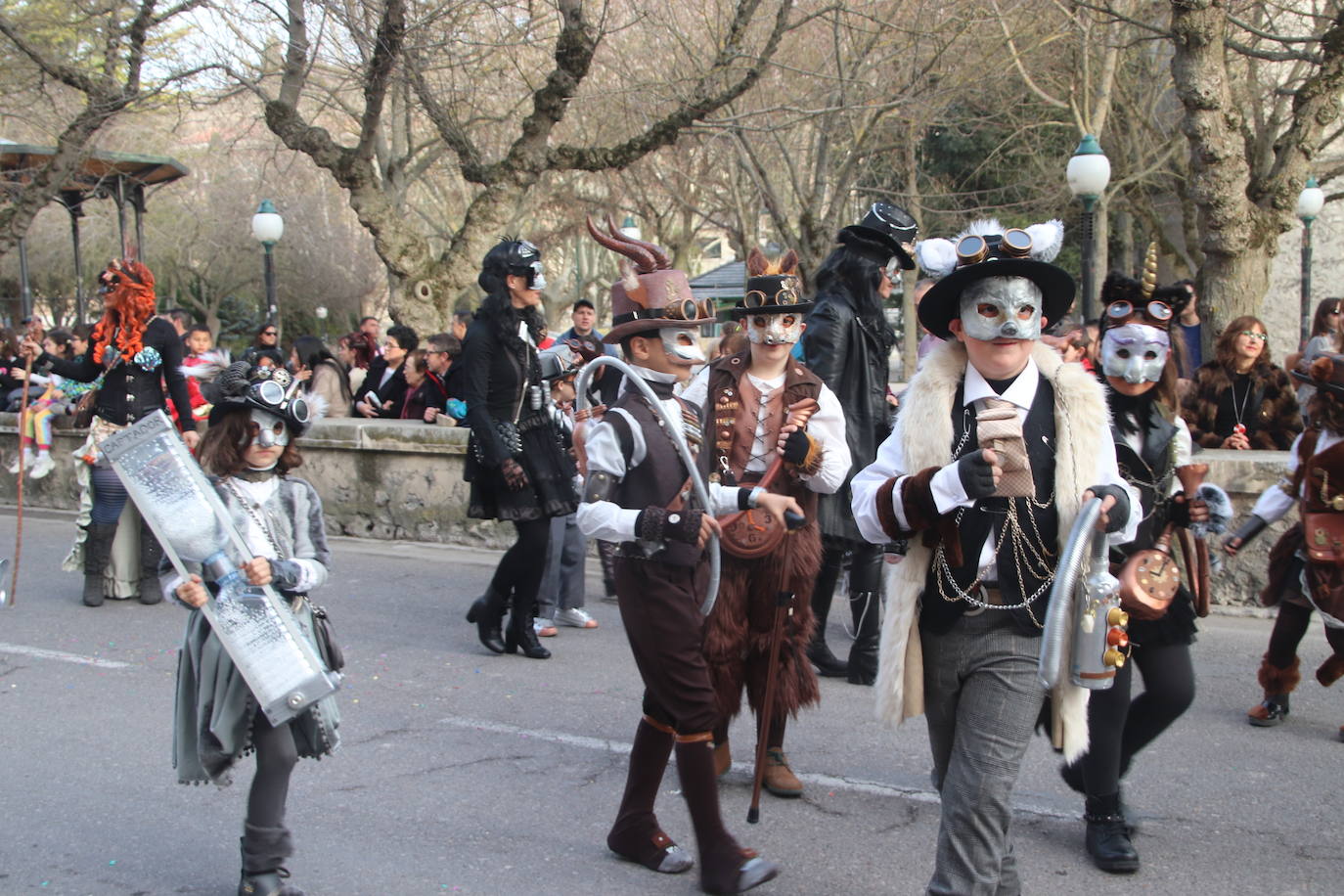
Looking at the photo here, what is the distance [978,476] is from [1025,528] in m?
0.25

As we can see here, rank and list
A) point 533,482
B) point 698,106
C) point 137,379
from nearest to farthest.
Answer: point 533,482 → point 137,379 → point 698,106

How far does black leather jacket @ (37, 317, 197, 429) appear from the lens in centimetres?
809

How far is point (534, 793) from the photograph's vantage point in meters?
4.91

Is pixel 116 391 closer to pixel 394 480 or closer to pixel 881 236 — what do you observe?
pixel 394 480

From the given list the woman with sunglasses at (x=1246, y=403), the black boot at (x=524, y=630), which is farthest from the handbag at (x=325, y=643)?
the woman with sunglasses at (x=1246, y=403)

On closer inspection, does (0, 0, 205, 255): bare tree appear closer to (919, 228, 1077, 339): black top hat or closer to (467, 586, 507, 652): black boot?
(467, 586, 507, 652): black boot

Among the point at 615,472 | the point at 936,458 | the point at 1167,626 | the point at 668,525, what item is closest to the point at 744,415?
the point at 615,472

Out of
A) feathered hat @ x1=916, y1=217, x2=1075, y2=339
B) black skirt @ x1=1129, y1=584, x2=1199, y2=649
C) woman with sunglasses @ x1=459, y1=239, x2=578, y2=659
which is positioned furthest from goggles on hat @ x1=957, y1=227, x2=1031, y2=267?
woman with sunglasses @ x1=459, y1=239, x2=578, y2=659

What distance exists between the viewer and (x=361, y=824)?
181 inches

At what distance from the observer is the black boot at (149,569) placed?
827cm

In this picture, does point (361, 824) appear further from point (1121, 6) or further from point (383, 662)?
point (1121, 6)

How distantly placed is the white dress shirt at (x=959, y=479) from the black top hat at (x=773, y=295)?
4.36 feet

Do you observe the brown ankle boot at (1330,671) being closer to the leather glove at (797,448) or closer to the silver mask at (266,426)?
the leather glove at (797,448)

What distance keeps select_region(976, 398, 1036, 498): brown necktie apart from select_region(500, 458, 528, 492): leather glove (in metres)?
3.62
